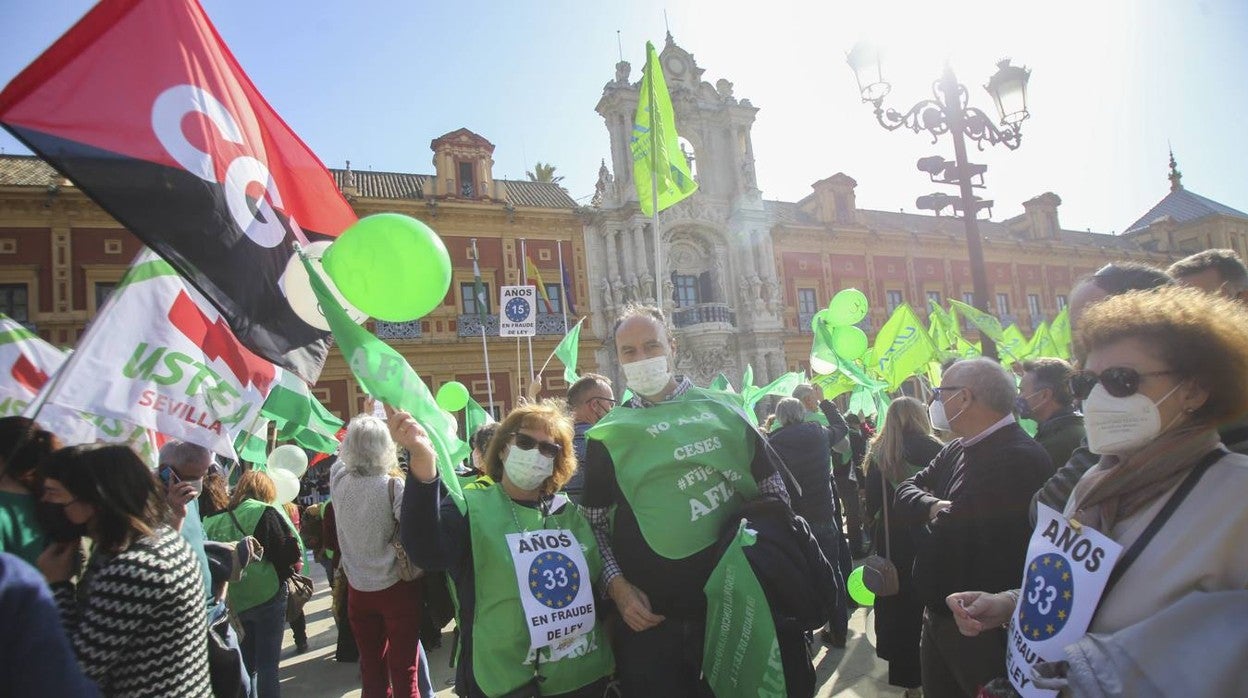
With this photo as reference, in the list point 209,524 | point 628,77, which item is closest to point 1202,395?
point 209,524

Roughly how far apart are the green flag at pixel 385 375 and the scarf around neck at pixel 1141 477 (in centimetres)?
181

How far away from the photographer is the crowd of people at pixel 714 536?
1356mm

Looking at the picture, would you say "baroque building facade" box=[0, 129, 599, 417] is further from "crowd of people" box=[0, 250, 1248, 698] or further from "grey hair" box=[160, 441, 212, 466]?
"crowd of people" box=[0, 250, 1248, 698]

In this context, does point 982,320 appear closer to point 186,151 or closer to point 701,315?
point 186,151

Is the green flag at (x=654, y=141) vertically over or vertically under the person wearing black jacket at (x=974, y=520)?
over

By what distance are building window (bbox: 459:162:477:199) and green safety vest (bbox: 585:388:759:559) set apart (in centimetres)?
2020

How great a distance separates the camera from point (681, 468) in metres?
2.42

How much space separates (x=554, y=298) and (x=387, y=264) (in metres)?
19.8

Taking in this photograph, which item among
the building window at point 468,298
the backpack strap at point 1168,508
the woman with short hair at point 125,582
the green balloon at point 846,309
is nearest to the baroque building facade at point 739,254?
the building window at point 468,298

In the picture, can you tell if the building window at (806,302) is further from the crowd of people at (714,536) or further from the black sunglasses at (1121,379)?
the black sunglasses at (1121,379)

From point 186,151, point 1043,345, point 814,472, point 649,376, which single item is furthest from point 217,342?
point 1043,345

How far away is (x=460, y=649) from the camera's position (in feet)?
8.40

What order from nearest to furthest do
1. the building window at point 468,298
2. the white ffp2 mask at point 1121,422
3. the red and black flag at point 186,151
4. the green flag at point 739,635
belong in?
the white ffp2 mask at point 1121,422, the red and black flag at point 186,151, the green flag at point 739,635, the building window at point 468,298

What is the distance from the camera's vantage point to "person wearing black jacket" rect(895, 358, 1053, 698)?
243cm
